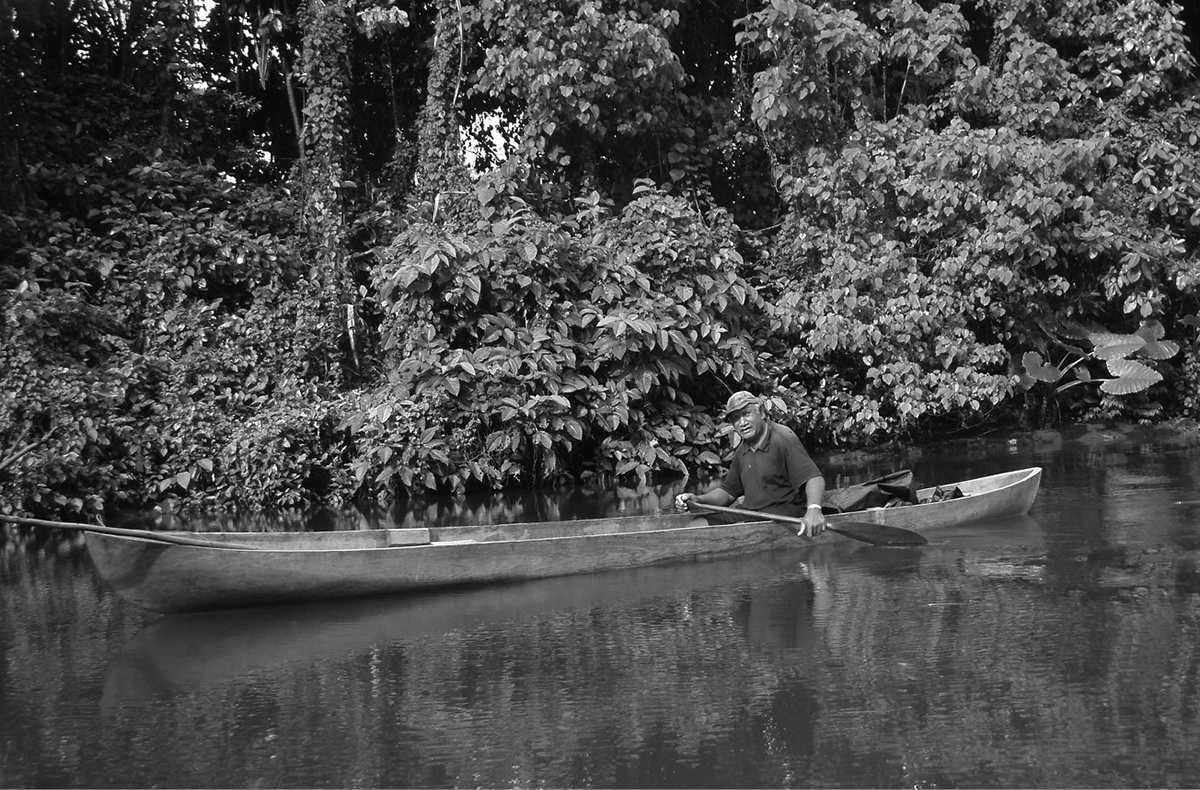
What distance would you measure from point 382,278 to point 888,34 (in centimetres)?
748

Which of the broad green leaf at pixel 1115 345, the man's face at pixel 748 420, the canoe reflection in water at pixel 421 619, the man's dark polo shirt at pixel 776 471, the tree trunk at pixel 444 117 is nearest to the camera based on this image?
the canoe reflection in water at pixel 421 619

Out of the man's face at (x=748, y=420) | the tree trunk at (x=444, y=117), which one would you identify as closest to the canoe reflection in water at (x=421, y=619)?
the man's face at (x=748, y=420)

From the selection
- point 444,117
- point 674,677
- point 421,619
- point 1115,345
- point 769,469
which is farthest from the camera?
point 444,117

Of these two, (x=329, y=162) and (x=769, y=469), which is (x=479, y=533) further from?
(x=329, y=162)

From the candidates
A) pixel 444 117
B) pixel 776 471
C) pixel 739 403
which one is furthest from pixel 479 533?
pixel 444 117

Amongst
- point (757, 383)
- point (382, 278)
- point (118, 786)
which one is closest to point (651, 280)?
point (757, 383)

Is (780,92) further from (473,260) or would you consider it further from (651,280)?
(473,260)

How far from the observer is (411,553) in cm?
745

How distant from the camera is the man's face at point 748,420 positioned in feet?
27.5

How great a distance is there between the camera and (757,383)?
45.9ft

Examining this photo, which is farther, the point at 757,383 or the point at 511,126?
the point at 511,126

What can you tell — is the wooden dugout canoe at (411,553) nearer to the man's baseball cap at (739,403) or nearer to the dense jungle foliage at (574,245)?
the man's baseball cap at (739,403)

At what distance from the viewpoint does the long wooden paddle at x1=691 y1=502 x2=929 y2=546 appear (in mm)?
8430

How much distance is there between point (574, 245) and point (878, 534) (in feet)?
20.0
